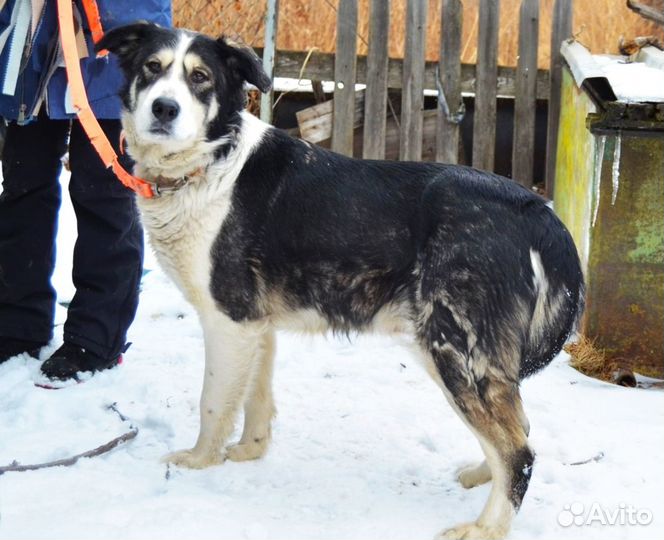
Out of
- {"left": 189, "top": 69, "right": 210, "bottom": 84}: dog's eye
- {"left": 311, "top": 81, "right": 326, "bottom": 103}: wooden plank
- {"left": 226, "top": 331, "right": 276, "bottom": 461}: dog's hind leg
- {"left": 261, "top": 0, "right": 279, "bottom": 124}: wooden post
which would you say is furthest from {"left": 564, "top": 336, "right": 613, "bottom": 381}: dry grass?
{"left": 311, "top": 81, "right": 326, "bottom": 103}: wooden plank

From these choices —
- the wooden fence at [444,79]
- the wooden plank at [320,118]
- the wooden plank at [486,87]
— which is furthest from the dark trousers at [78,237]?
the wooden plank at [486,87]

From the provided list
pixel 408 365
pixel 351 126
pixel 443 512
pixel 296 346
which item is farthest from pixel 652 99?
pixel 351 126

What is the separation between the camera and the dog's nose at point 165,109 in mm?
3039

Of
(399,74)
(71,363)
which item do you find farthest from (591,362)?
(399,74)

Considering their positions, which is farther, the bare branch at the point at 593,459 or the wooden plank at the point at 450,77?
the wooden plank at the point at 450,77

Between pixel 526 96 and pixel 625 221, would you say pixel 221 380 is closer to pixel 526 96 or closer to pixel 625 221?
pixel 625 221

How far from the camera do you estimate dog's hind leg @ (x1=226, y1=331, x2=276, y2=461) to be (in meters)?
3.45

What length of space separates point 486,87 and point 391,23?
2.49m

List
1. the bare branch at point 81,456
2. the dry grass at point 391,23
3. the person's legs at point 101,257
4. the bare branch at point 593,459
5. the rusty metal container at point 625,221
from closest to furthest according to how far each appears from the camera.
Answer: the bare branch at point 81,456
the bare branch at point 593,459
the person's legs at point 101,257
the rusty metal container at point 625,221
the dry grass at point 391,23

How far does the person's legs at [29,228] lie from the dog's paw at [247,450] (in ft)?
4.16

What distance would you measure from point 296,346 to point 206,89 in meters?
1.71

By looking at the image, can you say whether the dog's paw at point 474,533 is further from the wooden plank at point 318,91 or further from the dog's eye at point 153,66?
the wooden plank at point 318,91

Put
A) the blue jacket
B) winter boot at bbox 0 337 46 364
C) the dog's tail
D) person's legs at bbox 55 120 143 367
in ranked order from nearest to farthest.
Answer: the dog's tail, the blue jacket, person's legs at bbox 55 120 143 367, winter boot at bbox 0 337 46 364

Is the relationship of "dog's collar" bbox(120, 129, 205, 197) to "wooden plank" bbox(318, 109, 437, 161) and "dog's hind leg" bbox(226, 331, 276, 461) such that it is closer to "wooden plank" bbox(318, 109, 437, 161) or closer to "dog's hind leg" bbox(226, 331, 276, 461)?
"dog's hind leg" bbox(226, 331, 276, 461)
